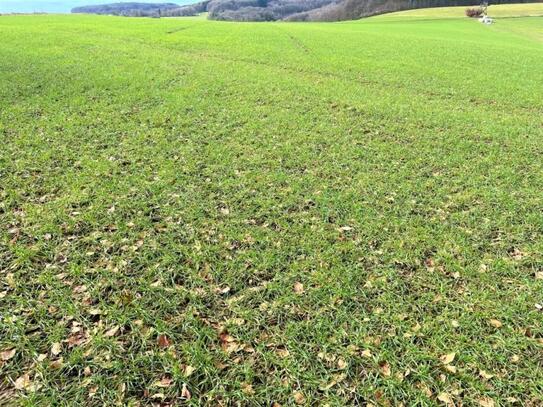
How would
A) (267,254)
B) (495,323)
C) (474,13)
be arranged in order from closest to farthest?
(495,323)
(267,254)
(474,13)

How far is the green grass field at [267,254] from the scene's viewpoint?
4.46 meters

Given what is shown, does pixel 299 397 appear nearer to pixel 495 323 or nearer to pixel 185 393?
pixel 185 393

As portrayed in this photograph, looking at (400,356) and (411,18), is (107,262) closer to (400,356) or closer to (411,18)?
(400,356)

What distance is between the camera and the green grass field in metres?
4.46

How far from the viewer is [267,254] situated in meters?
6.38

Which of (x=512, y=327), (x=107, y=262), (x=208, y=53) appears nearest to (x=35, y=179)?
(x=107, y=262)

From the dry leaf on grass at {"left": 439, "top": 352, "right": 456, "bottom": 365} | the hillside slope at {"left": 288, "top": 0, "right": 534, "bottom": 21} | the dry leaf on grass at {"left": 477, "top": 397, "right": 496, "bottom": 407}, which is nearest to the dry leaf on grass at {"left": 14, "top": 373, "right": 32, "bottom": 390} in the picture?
the dry leaf on grass at {"left": 439, "top": 352, "right": 456, "bottom": 365}

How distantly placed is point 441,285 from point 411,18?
8330 cm

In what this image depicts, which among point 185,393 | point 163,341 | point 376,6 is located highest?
point 376,6

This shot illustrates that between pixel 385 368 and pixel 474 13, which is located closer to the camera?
pixel 385 368

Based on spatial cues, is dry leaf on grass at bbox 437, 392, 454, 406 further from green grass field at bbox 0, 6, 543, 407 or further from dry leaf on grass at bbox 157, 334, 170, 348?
dry leaf on grass at bbox 157, 334, 170, 348

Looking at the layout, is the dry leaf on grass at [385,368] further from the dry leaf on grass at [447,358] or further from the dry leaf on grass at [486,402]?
the dry leaf on grass at [486,402]

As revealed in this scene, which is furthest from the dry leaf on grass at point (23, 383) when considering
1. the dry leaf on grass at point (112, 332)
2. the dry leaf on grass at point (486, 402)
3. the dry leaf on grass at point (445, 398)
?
the dry leaf on grass at point (486, 402)

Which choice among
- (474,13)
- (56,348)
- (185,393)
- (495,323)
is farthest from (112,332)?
(474,13)
